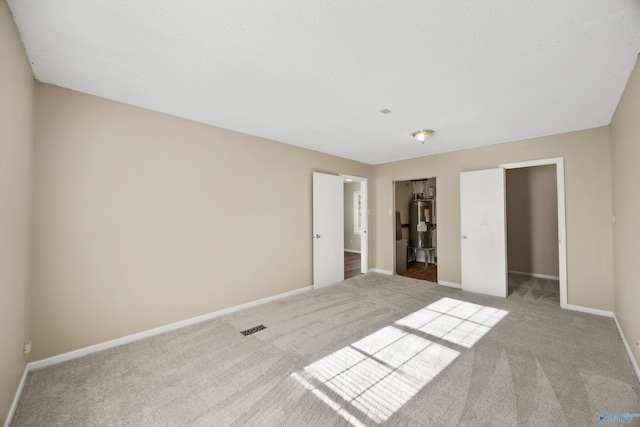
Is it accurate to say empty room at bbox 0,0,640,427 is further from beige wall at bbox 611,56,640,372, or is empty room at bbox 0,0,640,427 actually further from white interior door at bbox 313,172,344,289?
white interior door at bbox 313,172,344,289

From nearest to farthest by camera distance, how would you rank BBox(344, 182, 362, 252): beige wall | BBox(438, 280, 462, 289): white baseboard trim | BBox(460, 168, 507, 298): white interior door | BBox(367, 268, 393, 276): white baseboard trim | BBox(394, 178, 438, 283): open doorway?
BBox(460, 168, 507, 298): white interior door
BBox(438, 280, 462, 289): white baseboard trim
BBox(367, 268, 393, 276): white baseboard trim
BBox(394, 178, 438, 283): open doorway
BBox(344, 182, 362, 252): beige wall

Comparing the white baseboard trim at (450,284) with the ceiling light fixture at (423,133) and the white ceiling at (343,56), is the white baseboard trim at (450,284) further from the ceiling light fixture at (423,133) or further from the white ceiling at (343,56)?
the white ceiling at (343,56)

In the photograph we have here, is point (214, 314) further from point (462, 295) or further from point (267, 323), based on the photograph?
point (462, 295)

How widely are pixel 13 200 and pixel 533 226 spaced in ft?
24.8

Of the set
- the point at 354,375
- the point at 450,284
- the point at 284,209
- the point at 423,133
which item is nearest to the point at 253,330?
the point at 354,375

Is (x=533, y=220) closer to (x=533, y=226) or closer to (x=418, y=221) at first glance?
(x=533, y=226)

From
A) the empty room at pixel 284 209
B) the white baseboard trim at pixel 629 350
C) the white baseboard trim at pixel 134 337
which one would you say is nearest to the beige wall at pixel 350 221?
the empty room at pixel 284 209

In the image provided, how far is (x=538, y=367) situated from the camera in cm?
222

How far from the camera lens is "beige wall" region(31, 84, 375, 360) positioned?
234 centimetres

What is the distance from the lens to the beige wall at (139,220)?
2.34m

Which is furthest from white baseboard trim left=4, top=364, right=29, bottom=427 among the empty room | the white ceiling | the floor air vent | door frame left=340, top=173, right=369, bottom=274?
door frame left=340, top=173, right=369, bottom=274

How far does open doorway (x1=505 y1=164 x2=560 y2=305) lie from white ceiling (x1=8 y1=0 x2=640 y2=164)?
7.98 ft

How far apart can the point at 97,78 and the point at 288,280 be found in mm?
3366

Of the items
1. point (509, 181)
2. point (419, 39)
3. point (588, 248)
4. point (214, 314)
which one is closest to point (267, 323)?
point (214, 314)
